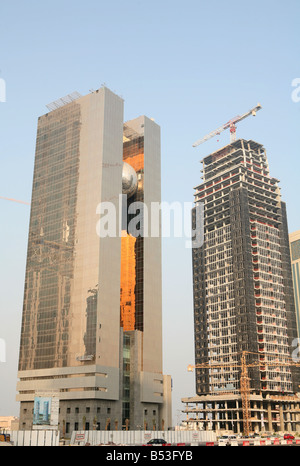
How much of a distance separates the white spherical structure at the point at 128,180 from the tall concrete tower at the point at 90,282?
0.37m

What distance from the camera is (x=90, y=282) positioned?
145625mm

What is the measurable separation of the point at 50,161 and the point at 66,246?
1313 inches

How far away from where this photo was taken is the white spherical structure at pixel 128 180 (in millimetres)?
169000

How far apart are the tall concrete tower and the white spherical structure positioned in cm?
37

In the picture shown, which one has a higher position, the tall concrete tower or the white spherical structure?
the white spherical structure

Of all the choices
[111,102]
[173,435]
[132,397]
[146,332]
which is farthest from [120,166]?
[173,435]

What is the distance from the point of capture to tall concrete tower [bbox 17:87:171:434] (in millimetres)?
140875

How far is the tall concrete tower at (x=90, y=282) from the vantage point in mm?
140875

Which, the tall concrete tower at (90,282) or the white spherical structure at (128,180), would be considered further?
the white spherical structure at (128,180)

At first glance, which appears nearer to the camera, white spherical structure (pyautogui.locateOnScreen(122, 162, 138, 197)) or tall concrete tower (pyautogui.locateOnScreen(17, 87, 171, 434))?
tall concrete tower (pyautogui.locateOnScreen(17, 87, 171, 434))

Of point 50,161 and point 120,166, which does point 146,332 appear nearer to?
point 120,166

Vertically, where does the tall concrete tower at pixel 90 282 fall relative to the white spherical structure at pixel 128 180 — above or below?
below

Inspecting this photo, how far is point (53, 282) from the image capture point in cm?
15425
